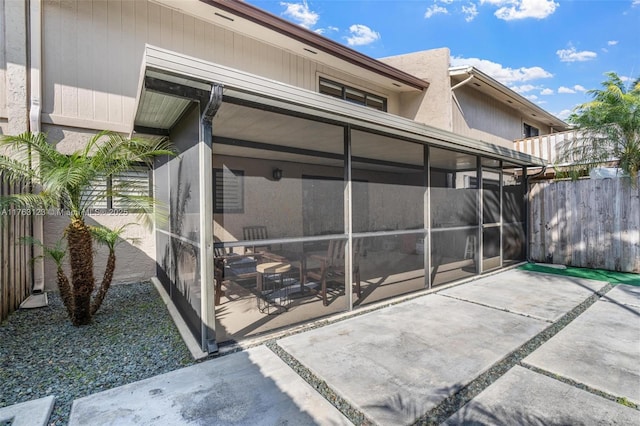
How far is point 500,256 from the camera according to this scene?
659cm

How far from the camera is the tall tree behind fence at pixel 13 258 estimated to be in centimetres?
363

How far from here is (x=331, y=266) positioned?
4.36 metres

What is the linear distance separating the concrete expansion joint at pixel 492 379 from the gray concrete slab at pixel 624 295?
118 cm

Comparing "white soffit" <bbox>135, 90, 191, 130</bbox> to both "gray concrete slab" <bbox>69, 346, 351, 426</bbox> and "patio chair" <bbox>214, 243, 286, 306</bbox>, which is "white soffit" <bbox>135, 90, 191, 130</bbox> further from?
"gray concrete slab" <bbox>69, 346, 351, 426</bbox>

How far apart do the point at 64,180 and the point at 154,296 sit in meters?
2.44

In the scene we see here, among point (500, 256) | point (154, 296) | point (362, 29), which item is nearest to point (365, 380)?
point (154, 296)

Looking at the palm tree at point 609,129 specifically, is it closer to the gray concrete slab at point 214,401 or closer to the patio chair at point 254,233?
the patio chair at point 254,233

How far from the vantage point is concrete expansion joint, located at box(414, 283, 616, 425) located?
6.76 feet

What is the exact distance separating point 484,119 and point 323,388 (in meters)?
10.3

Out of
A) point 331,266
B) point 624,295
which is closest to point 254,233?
point 331,266

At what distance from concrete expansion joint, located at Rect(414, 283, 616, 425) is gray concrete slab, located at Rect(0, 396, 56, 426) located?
8.11ft

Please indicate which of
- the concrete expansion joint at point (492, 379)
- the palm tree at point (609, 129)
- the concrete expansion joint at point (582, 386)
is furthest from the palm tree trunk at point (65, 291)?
the palm tree at point (609, 129)

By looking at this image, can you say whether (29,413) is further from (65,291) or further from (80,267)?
(65,291)

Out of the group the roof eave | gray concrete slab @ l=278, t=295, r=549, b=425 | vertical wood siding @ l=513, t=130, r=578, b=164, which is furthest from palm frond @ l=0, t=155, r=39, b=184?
vertical wood siding @ l=513, t=130, r=578, b=164
